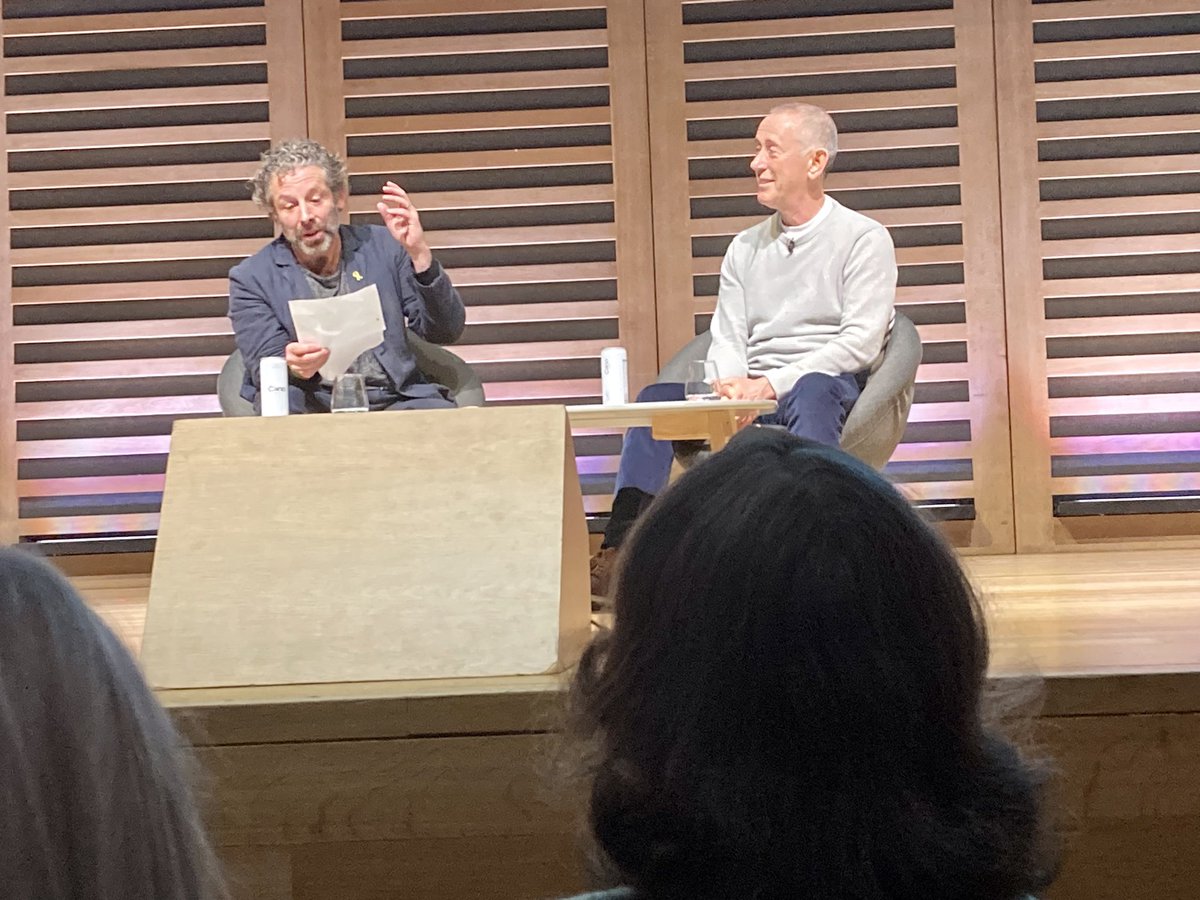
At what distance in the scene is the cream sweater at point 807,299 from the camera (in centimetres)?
389

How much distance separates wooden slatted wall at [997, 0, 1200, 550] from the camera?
4844 millimetres

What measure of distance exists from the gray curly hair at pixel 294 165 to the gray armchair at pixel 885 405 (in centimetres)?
122

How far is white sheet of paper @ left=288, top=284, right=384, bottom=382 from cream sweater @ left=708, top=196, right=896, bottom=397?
3.32 ft

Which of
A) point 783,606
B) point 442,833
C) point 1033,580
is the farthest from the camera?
point 1033,580

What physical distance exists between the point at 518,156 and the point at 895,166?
1.31 metres

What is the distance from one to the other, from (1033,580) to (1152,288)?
A: 1549mm

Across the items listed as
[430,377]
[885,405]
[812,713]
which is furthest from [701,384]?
[812,713]

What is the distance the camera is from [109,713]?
70 centimetres

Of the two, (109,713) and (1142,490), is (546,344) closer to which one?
(1142,490)

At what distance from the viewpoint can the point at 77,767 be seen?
0.69 m

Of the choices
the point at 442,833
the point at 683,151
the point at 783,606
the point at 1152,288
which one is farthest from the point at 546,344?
the point at 783,606

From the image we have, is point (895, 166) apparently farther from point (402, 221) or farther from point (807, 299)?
point (402, 221)

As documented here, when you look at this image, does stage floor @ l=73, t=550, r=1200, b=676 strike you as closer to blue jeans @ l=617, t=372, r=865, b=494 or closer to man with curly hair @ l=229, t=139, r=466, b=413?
blue jeans @ l=617, t=372, r=865, b=494

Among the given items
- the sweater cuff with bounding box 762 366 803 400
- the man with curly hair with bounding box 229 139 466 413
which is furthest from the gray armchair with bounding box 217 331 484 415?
the sweater cuff with bounding box 762 366 803 400
